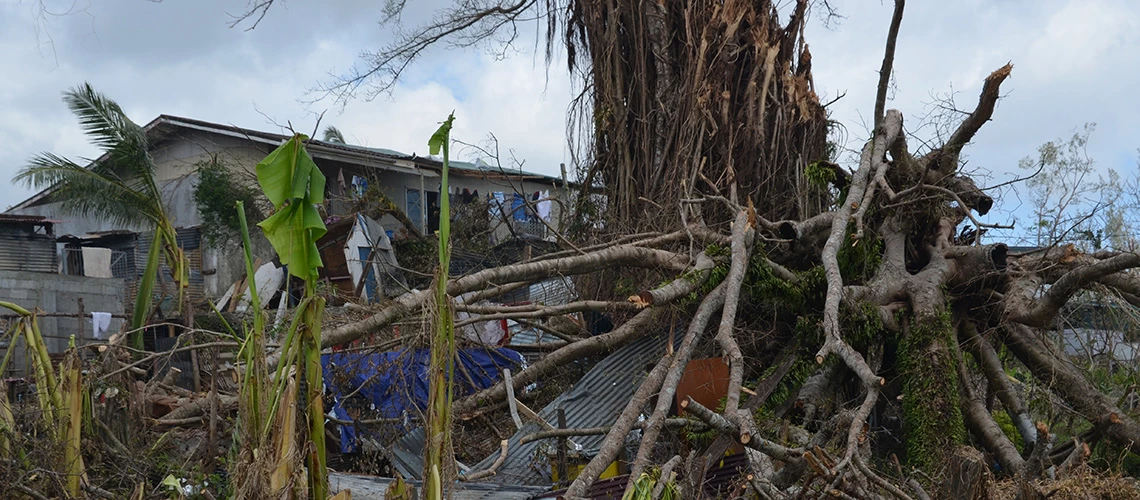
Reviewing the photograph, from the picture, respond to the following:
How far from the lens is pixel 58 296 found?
1480 centimetres

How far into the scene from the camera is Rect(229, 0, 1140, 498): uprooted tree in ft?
19.5

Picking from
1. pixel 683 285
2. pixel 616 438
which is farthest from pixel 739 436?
pixel 683 285

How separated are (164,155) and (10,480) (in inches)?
581

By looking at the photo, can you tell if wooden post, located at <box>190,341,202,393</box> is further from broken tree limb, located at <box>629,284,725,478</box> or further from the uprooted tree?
broken tree limb, located at <box>629,284,725,478</box>

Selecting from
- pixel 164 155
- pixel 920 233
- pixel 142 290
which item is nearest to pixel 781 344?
pixel 920 233

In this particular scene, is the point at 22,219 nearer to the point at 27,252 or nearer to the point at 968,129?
the point at 27,252

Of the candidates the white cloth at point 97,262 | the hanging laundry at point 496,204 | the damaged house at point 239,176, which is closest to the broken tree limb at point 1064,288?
the hanging laundry at point 496,204

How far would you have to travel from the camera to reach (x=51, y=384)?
606cm

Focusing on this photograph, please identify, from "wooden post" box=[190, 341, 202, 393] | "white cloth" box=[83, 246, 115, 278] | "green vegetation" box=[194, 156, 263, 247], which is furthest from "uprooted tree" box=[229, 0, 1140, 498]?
"white cloth" box=[83, 246, 115, 278]

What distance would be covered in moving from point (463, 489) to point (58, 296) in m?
11.3

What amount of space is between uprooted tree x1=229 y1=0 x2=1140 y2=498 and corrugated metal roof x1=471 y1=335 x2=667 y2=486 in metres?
0.36

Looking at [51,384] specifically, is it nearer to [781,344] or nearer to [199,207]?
[781,344]

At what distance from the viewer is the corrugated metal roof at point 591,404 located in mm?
7266

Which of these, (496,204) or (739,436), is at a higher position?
(496,204)
